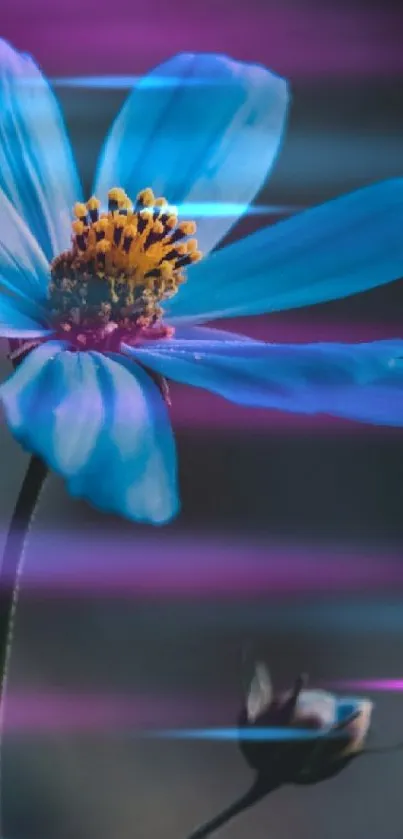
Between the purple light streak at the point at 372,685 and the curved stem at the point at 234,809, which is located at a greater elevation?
the purple light streak at the point at 372,685

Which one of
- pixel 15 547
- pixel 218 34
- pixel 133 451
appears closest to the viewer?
pixel 133 451

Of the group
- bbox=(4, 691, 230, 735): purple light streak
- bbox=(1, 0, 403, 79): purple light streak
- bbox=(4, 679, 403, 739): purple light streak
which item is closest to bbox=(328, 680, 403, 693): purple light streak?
bbox=(4, 679, 403, 739): purple light streak

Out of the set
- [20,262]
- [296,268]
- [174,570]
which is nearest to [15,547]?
[174,570]

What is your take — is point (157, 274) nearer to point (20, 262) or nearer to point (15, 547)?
point (20, 262)

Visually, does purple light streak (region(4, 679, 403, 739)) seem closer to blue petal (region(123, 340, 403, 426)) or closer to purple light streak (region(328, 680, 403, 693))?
purple light streak (region(328, 680, 403, 693))

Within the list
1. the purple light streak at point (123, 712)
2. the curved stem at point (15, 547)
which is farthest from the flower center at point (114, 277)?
the purple light streak at point (123, 712)

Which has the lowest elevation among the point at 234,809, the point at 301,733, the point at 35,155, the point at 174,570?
the point at 234,809

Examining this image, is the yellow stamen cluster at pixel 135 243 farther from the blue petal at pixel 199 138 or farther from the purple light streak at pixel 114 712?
the purple light streak at pixel 114 712
